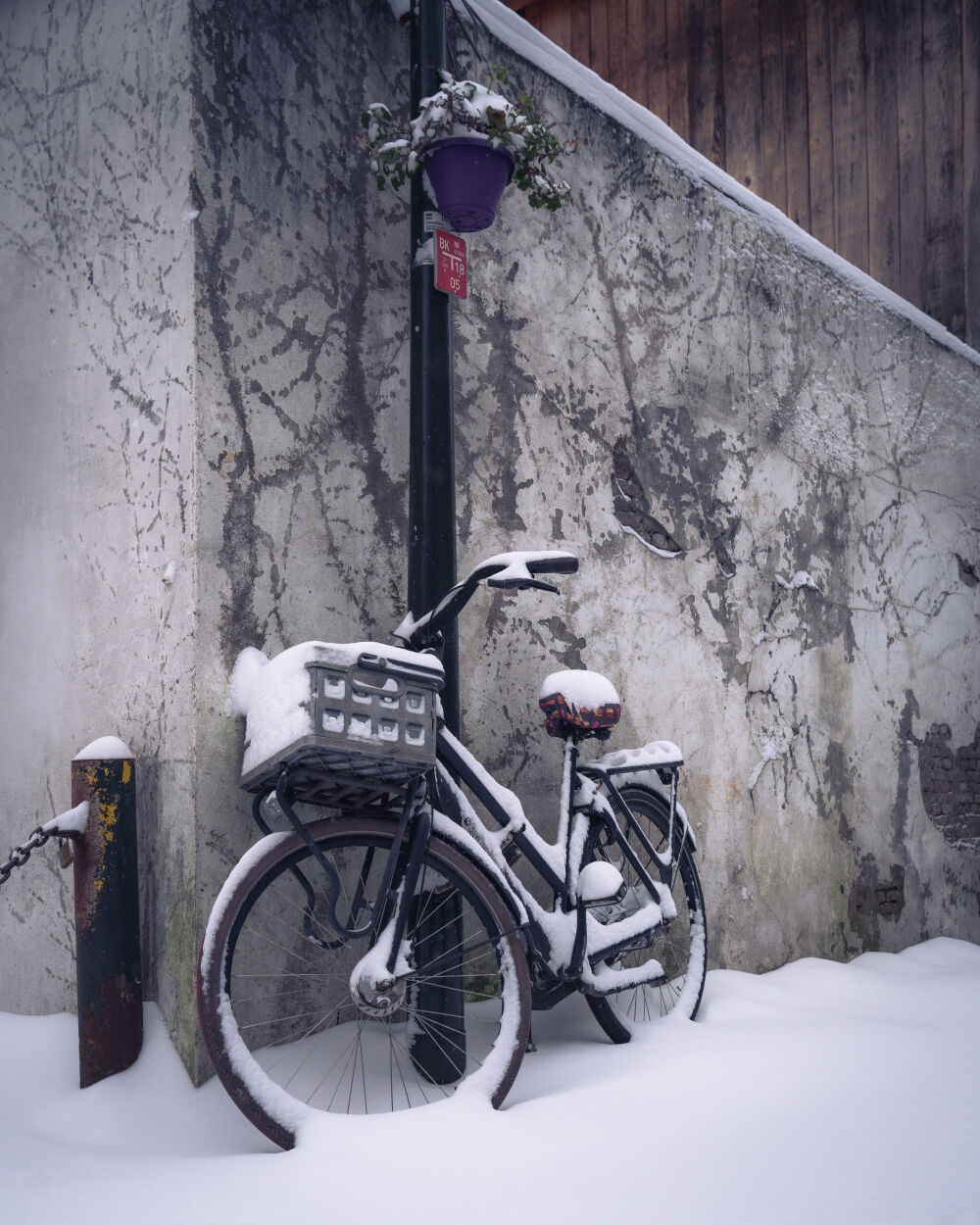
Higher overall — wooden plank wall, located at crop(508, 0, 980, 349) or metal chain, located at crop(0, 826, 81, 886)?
wooden plank wall, located at crop(508, 0, 980, 349)

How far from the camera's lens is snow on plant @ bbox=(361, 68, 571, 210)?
8.37ft

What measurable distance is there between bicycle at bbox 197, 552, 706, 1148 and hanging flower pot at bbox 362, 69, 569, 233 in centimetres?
96

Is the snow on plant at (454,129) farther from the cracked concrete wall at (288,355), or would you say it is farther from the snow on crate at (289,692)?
the snow on crate at (289,692)

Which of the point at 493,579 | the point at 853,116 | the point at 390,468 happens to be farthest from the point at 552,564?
the point at 853,116

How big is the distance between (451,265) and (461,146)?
280mm

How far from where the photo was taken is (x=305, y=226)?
262 centimetres

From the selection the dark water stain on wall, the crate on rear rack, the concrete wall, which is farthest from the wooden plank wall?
the crate on rear rack

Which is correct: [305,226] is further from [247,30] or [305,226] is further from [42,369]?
[42,369]

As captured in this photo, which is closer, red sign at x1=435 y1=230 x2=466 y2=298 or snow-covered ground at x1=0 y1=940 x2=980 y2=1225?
snow-covered ground at x1=0 y1=940 x2=980 y2=1225

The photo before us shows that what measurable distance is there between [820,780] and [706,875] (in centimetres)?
88

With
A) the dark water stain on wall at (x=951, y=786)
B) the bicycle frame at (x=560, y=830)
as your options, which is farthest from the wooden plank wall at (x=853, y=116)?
Result: the bicycle frame at (x=560, y=830)

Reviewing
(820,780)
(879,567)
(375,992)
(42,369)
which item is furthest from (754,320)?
(375,992)

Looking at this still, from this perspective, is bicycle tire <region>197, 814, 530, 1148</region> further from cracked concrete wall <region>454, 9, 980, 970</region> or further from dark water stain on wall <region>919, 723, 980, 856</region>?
dark water stain on wall <region>919, 723, 980, 856</region>

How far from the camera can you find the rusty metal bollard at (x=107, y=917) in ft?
7.11
